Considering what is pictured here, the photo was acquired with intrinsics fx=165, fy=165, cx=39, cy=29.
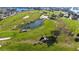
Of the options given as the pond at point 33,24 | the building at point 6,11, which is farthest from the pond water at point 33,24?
the building at point 6,11

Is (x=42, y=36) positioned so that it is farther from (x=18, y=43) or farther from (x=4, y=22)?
(x=4, y=22)

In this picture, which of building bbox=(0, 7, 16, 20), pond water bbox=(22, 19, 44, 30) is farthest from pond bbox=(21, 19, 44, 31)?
building bbox=(0, 7, 16, 20)

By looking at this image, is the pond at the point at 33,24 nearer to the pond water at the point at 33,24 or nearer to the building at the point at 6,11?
the pond water at the point at 33,24

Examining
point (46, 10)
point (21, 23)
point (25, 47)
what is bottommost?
point (25, 47)

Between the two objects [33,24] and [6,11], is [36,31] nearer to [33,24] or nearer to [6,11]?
[33,24]

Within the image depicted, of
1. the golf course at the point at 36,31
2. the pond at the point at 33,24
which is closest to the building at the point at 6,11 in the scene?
the golf course at the point at 36,31

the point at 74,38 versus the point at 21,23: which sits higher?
the point at 21,23

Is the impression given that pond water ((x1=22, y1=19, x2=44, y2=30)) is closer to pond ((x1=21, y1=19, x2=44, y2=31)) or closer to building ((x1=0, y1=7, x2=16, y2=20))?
pond ((x1=21, y1=19, x2=44, y2=31))

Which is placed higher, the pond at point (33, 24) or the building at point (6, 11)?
the building at point (6, 11)

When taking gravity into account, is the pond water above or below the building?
below

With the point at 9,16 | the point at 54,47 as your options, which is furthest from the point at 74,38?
the point at 9,16

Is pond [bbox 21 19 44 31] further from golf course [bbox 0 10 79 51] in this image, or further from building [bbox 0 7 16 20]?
building [bbox 0 7 16 20]
